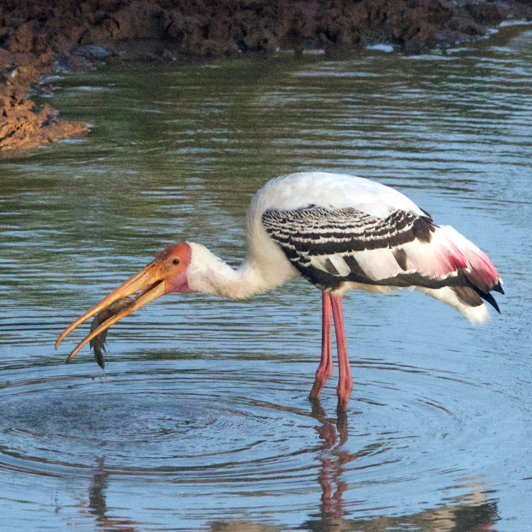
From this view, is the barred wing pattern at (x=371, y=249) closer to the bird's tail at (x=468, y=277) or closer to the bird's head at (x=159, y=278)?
the bird's tail at (x=468, y=277)

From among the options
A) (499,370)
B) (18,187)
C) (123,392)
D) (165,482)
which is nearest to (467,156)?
(18,187)

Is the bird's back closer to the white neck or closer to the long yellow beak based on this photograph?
the white neck

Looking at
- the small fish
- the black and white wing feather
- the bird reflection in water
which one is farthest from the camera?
the small fish

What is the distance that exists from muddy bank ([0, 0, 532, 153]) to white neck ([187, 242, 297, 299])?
28.5 feet

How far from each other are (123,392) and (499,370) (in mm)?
2008

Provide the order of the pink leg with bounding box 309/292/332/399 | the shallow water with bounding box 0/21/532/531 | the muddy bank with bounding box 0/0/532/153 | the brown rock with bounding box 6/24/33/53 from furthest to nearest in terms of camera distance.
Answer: the muddy bank with bounding box 0/0/532/153 → the brown rock with bounding box 6/24/33/53 → the pink leg with bounding box 309/292/332/399 → the shallow water with bounding box 0/21/532/531

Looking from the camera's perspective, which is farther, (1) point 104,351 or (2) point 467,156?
(2) point 467,156

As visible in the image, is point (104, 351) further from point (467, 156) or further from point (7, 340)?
point (467, 156)

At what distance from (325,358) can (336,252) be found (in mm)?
612

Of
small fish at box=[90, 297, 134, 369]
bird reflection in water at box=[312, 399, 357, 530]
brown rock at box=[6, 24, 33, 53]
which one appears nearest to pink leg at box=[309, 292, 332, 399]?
bird reflection in water at box=[312, 399, 357, 530]

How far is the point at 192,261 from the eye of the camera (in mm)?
6059

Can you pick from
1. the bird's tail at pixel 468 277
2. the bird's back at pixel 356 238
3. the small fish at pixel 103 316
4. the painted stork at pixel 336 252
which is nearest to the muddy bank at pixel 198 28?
the small fish at pixel 103 316

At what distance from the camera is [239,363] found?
650 centimetres

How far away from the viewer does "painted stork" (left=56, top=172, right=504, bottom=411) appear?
19.5 feet
